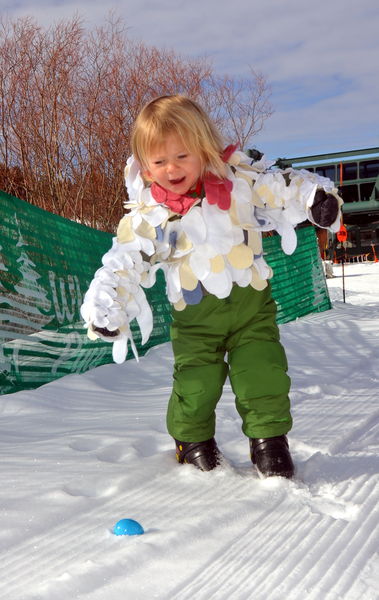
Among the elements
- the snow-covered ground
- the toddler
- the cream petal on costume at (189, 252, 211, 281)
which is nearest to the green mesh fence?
the snow-covered ground

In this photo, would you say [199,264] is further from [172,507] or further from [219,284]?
[172,507]

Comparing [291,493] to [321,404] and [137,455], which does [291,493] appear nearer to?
[137,455]

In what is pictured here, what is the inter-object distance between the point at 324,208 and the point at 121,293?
845 mm

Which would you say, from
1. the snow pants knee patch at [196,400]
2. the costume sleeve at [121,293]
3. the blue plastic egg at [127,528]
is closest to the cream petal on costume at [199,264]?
the costume sleeve at [121,293]

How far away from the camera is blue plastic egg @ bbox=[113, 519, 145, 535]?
2184 mm

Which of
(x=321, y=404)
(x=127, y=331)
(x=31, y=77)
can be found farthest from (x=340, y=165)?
(x=127, y=331)

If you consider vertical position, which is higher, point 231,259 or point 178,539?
point 231,259

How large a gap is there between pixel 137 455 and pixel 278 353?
29.6 inches

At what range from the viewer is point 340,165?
864 inches

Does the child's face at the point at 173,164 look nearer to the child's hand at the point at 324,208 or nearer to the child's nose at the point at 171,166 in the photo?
the child's nose at the point at 171,166

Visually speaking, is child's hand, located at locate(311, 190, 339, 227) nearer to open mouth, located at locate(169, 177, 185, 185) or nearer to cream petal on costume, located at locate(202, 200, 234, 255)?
cream petal on costume, located at locate(202, 200, 234, 255)

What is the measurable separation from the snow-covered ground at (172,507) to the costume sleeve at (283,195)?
97 centimetres

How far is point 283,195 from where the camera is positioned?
290 cm

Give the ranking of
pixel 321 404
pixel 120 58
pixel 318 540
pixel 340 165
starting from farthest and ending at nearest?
pixel 340 165 → pixel 120 58 → pixel 321 404 → pixel 318 540
